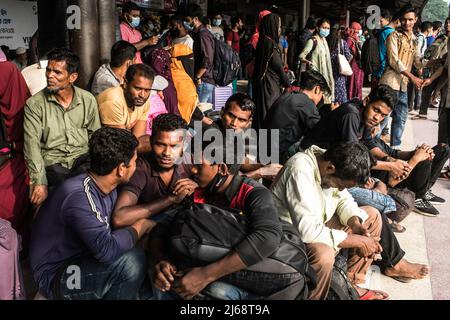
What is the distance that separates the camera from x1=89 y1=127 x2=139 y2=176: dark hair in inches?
85.0

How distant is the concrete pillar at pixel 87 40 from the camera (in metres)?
3.62

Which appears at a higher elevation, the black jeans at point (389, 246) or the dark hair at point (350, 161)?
the dark hair at point (350, 161)

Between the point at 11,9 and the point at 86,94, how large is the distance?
12.8ft

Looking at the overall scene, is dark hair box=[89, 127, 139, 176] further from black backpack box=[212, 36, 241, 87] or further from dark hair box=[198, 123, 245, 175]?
black backpack box=[212, 36, 241, 87]

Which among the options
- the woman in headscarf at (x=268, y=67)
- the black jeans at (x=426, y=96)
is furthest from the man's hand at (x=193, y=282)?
the black jeans at (x=426, y=96)

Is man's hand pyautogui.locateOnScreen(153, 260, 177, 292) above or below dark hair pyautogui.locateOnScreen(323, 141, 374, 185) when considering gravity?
below

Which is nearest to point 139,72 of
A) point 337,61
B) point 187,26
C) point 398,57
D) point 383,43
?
point 187,26

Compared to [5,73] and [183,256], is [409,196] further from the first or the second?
[5,73]

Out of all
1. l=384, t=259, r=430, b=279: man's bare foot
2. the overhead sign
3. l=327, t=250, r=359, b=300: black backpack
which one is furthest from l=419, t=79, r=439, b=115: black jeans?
the overhead sign

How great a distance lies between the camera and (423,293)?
283 centimetres

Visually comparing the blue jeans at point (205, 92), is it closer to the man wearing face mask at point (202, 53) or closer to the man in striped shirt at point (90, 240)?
the man wearing face mask at point (202, 53)

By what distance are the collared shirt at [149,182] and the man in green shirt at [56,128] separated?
1.53 ft

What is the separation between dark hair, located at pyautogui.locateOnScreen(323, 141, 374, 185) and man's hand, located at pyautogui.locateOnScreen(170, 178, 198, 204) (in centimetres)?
76

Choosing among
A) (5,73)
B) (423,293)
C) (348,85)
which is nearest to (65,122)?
(5,73)
